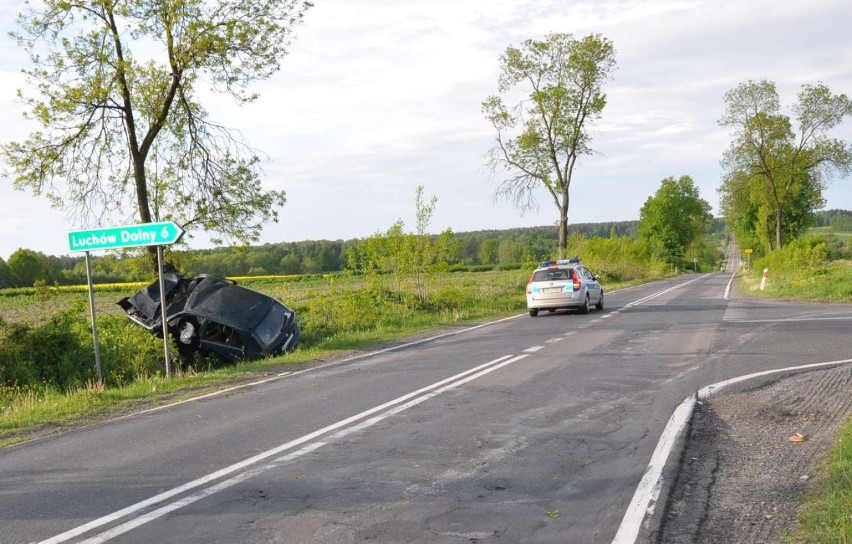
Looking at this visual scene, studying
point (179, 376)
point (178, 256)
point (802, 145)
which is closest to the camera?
point (179, 376)

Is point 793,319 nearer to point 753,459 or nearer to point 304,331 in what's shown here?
point 304,331

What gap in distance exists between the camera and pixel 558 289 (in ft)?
74.8

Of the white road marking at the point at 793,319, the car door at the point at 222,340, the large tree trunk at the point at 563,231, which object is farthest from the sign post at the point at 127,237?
the large tree trunk at the point at 563,231

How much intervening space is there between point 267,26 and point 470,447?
1775 centimetres

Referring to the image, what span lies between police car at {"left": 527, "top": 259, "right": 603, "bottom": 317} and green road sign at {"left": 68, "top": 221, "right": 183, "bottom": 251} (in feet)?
43.7

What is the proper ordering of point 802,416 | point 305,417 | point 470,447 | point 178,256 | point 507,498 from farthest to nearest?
point 178,256
point 305,417
point 802,416
point 470,447
point 507,498

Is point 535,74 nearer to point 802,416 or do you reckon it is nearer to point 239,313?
point 239,313

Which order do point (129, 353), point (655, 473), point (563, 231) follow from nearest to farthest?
1. point (655, 473)
2. point (129, 353)
3. point (563, 231)

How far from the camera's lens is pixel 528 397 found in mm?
9195

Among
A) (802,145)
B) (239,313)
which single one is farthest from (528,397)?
(802,145)

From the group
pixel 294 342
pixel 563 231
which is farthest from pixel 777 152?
pixel 294 342

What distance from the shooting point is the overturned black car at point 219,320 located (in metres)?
15.0

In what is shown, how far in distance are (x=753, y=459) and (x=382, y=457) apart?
313 cm

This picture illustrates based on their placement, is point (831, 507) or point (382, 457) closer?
point (831, 507)
